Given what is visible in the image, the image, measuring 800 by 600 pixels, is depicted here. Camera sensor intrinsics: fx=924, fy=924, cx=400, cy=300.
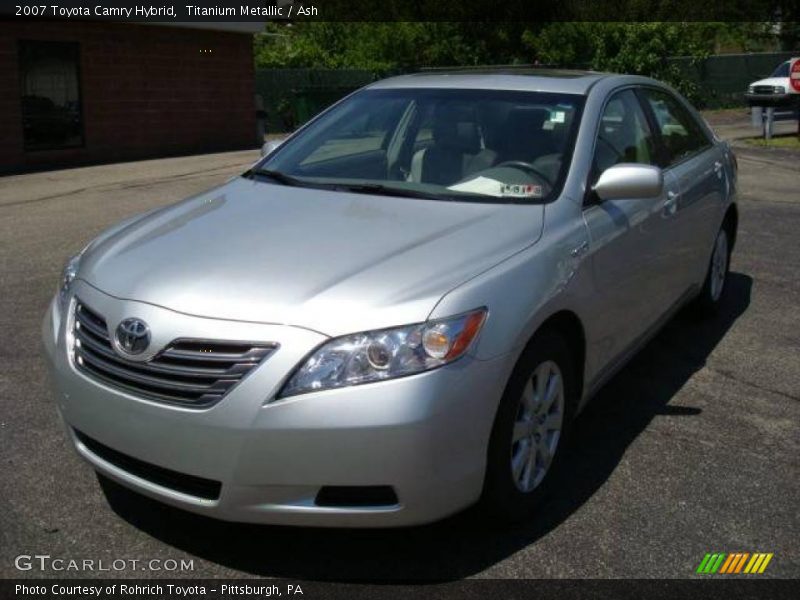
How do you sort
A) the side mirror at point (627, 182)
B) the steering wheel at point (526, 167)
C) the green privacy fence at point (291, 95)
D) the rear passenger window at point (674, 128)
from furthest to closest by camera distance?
the green privacy fence at point (291, 95) → the rear passenger window at point (674, 128) → the steering wheel at point (526, 167) → the side mirror at point (627, 182)

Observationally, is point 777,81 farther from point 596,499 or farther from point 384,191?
point 596,499

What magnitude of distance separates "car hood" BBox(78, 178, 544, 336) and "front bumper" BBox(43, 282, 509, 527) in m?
0.13

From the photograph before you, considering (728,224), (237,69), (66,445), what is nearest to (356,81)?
(237,69)

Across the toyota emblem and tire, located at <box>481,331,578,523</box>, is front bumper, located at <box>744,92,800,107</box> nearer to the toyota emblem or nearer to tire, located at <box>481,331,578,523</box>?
tire, located at <box>481,331,578,523</box>

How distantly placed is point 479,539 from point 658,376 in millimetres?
2185

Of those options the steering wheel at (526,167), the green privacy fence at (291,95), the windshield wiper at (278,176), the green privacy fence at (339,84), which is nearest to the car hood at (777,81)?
the green privacy fence at (339,84)

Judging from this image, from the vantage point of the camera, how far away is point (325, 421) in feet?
9.23

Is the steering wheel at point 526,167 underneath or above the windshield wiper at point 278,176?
above

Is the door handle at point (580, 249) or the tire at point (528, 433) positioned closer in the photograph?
the tire at point (528, 433)

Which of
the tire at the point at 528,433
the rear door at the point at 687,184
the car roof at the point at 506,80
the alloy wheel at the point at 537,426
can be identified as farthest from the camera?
the rear door at the point at 687,184

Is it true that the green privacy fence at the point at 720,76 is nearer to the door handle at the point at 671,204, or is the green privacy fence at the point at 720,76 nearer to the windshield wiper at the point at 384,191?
the door handle at the point at 671,204

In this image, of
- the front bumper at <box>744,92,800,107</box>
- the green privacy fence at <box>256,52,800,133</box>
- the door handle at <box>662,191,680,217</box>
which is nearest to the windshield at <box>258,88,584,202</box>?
the door handle at <box>662,191,680,217</box>

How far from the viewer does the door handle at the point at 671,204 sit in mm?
4689

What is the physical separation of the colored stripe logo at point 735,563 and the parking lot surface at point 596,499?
1.2 inches
